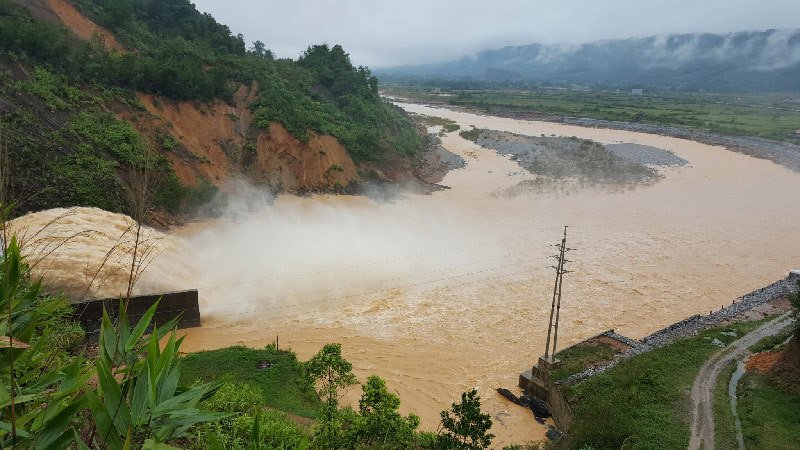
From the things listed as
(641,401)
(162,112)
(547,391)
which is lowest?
(547,391)

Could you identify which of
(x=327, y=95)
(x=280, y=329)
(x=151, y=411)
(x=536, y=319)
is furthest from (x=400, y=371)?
(x=327, y=95)

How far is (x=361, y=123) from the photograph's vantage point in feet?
169

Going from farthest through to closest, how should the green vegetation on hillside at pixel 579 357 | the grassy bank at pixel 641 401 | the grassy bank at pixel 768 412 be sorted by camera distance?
the green vegetation on hillside at pixel 579 357, the grassy bank at pixel 641 401, the grassy bank at pixel 768 412

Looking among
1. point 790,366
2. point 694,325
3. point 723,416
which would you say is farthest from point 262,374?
point 694,325

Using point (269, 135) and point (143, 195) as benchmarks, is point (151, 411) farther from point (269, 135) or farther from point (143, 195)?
point (269, 135)

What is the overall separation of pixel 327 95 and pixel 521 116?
5499 cm

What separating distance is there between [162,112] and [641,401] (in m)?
37.3

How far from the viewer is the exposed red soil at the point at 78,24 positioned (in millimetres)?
38312

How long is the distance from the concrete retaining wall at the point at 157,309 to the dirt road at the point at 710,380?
1742 cm

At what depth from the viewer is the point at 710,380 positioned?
16.2m

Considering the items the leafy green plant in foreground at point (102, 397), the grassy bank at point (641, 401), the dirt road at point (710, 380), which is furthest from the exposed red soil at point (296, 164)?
the leafy green plant in foreground at point (102, 397)

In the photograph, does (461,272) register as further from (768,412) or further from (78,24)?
(78,24)

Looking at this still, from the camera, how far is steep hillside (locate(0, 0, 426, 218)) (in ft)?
89.0

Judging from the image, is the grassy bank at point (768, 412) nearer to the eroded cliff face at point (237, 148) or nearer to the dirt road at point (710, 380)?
the dirt road at point (710, 380)
